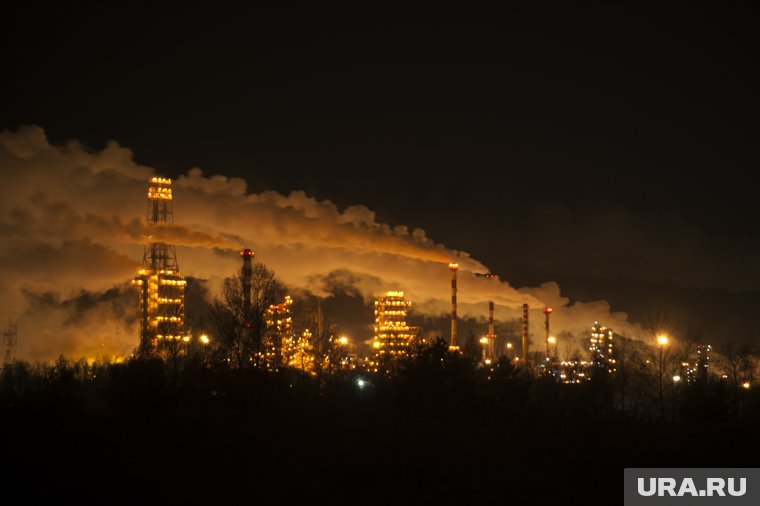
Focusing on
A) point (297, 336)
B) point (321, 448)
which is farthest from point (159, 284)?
point (321, 448)

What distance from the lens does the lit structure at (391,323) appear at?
139m

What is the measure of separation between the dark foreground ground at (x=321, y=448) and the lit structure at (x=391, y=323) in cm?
10754

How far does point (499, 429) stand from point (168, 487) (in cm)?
1282

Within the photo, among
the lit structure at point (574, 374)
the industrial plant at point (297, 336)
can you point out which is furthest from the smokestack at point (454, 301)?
the lit structure at point (574, 374)

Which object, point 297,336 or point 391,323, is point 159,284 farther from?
point 391,323

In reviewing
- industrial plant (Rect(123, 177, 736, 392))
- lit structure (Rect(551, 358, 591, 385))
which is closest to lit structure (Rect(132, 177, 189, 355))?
industrial plant (Rect(123, 177, 736, 392))

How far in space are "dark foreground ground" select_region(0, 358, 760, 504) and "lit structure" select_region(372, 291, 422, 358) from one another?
353ft

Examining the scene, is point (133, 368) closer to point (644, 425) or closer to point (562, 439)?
point (562, 439)

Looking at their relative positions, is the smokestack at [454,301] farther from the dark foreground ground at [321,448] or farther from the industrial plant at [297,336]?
the dark foreground ground at [321,448]

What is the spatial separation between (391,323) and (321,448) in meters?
119

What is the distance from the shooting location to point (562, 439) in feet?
81.0

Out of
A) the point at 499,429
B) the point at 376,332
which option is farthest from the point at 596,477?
the point at 376,332

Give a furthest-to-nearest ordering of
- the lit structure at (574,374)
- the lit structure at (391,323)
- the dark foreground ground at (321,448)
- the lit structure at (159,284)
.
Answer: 1. the lit structure at (391,323)
2. the lit structure at (159,284)
3. the lit structure at (574,374)
4. the dark foreground ground at (321,448)

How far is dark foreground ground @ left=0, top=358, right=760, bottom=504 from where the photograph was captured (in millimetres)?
17328
